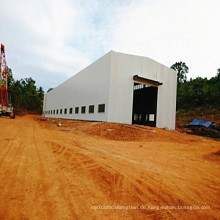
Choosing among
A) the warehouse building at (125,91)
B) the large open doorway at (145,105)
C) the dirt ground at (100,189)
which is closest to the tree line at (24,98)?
the warehouse building at (125,91)

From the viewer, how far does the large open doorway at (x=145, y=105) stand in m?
18.7

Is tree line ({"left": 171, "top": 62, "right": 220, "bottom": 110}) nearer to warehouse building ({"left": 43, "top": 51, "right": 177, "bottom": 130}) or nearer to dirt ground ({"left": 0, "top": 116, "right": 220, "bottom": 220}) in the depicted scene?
warehouse building ({"left": 43, "top": 51, "right": 177, "bottom": 130})

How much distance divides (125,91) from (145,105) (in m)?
6.28

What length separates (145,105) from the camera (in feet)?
67.8

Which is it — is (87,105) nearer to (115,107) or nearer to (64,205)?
(115,107)

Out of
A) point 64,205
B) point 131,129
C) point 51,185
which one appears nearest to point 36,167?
point 51,185

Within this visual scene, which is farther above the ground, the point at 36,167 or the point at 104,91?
the point at 104,91

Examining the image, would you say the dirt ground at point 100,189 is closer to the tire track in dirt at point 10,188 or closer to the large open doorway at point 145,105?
the tire track in dirt at point 10,188

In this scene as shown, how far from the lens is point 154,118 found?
59.4ft

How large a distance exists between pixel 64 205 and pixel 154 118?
55.9 feet

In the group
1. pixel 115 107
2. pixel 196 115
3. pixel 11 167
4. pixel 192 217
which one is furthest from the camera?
pixel 196 115

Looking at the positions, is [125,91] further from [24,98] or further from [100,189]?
[24,98]

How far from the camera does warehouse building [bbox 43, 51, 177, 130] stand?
15.0 meters

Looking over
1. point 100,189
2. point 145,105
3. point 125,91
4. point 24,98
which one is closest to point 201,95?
point 145,105
